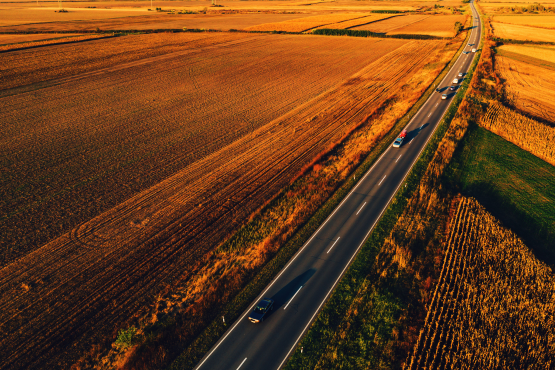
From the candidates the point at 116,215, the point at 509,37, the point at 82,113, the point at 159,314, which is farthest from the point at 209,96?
the point at 509,37

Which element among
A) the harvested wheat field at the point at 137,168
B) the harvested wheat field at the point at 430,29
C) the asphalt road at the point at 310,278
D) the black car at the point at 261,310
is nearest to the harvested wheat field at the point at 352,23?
the harvested wheat field at the point at 430,29

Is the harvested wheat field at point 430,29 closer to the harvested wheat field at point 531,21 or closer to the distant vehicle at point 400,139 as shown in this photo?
the harvested wheat field at point 531,21

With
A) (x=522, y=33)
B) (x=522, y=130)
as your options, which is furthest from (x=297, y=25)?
(x=522, y=130)

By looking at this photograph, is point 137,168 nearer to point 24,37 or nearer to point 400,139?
point 400,139

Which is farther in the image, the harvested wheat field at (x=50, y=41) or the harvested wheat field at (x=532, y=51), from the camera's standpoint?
the harvested wheat field at (x=50, y=41)

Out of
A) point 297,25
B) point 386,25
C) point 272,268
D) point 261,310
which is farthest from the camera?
point 386,25

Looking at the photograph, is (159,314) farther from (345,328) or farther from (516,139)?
(516,139)

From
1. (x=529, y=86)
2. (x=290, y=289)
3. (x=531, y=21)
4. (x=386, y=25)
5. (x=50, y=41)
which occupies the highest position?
(x=531, y=21)
